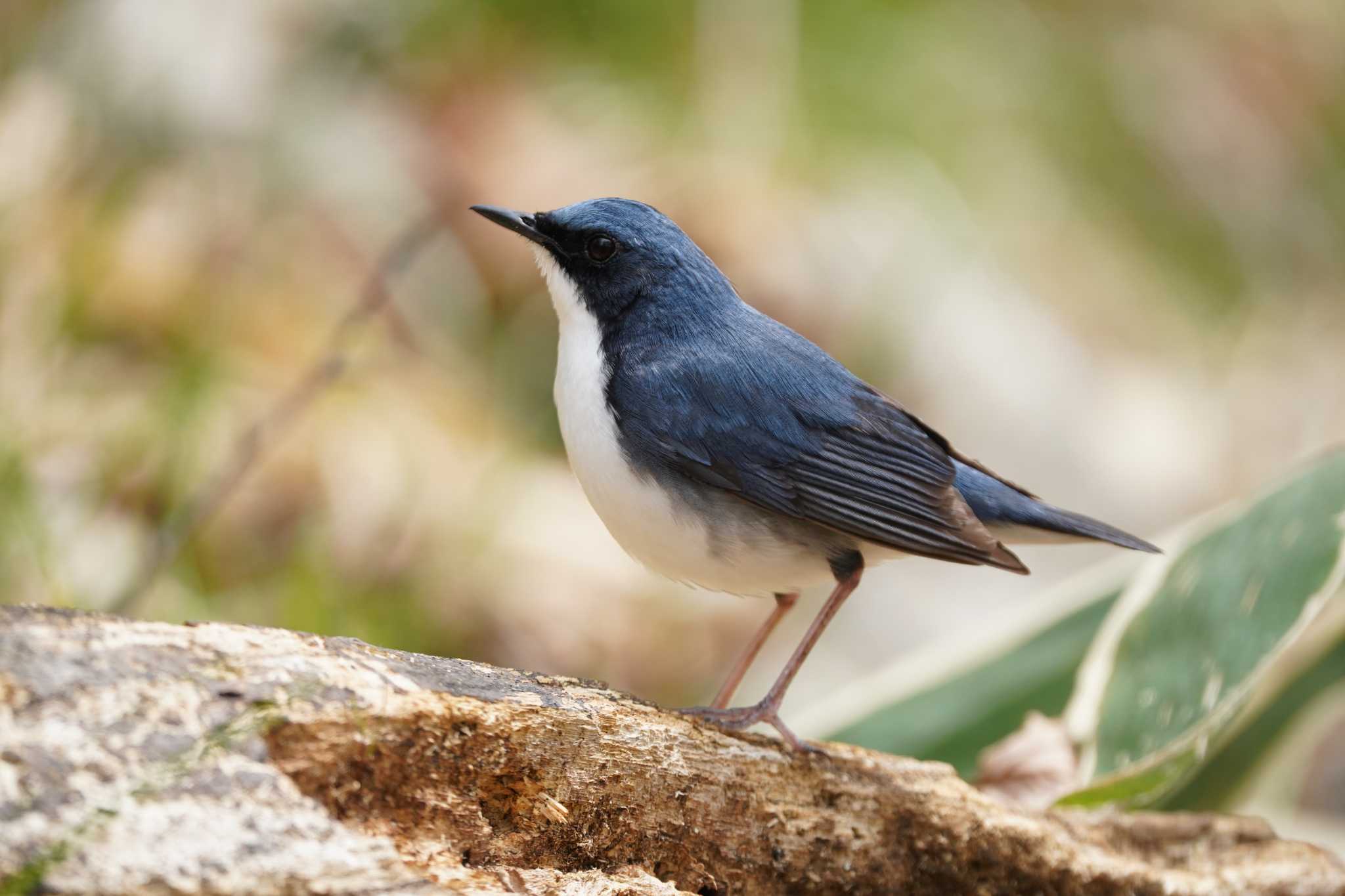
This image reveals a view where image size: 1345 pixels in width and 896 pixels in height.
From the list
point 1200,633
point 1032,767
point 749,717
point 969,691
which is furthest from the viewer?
point 969,691

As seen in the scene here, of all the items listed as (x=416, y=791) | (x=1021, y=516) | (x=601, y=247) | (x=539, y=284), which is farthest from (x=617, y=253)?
(x=539, y=284)

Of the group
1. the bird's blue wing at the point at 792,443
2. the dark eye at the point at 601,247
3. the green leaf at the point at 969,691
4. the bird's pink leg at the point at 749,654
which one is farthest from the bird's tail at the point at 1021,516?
the dark eye at the point at 601,247

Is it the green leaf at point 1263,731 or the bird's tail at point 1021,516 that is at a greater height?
the bird's tail at point 1021,516

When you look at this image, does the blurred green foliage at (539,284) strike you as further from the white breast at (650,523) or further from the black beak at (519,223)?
the black beak at (519,223)

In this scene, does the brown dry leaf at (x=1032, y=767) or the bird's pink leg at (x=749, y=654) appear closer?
the bird's pink leg at (x=749, y=654)

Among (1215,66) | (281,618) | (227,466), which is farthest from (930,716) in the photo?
(1215,66)

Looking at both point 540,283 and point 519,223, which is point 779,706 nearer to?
point 519,223
